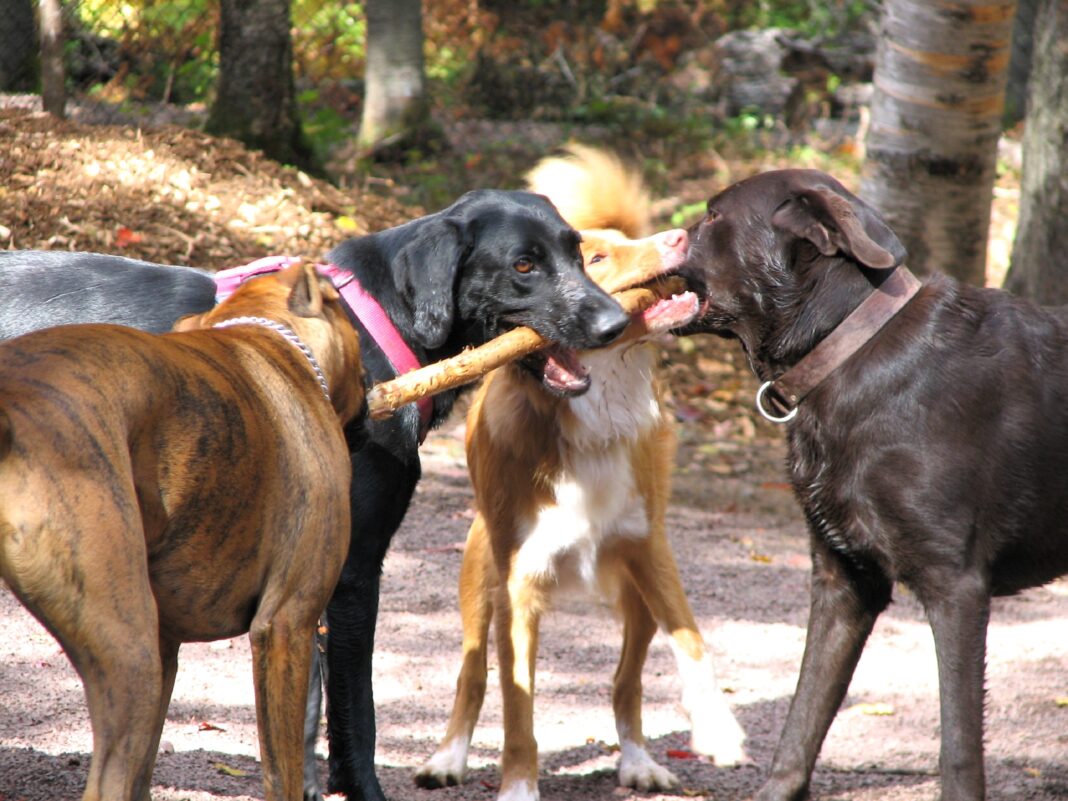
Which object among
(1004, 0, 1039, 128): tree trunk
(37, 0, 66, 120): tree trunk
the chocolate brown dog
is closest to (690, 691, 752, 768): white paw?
the chocolate brown dog

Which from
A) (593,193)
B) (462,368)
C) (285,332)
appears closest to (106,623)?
(285,332)

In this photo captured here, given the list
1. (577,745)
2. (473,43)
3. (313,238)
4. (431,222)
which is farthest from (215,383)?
(473,43)

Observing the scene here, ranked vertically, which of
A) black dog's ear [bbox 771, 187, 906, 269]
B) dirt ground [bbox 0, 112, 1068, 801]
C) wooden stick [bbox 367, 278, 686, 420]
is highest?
A: black dog's ear [bbox 771, 187, 906, 269]

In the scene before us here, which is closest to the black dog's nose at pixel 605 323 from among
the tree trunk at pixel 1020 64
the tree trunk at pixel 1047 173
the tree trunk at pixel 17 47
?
the tree trunk at pixel 1047 173

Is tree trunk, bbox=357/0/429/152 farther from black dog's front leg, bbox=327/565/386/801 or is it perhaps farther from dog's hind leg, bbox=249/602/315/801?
dog's hind leg, bbox=249/602/315/801

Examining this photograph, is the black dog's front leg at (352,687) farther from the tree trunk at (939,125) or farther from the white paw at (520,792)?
the tree trunk at (939,125)

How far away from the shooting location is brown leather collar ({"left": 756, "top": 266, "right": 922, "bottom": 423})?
3.77 meters

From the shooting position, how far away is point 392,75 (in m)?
12.6

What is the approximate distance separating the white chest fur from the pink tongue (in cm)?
14

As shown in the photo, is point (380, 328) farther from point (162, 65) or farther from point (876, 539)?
point (162, 65)

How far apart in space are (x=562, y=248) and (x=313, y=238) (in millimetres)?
4220

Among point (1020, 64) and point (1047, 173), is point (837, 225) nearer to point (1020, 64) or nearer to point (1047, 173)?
point (1047, 173)

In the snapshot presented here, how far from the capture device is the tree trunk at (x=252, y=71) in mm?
9305

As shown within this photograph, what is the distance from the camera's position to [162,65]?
10.8 metres
